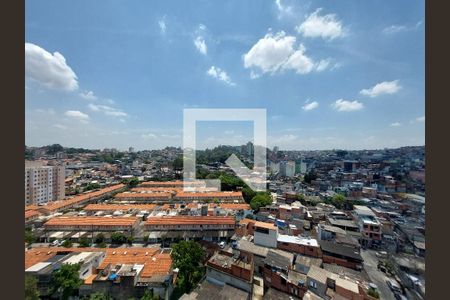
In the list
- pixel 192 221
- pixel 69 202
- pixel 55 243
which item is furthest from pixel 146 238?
pixel 69 202

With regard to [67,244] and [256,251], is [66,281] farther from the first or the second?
[256,251]

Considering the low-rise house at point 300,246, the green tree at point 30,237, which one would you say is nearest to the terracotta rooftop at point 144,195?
the green tree at point 30,237

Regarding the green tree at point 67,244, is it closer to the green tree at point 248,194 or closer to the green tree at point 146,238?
the green tree at point 146,238

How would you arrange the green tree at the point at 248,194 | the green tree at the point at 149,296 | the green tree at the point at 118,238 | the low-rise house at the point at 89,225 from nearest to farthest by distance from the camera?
the green tree at the point at 149,296 < the green tree at the point at 118,238 < the low-rise house at the point at 89,225 < the green tree at the point at 248,194

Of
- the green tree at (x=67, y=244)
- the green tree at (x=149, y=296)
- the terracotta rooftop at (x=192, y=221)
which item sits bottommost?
the green tree at (x=67, y=244)

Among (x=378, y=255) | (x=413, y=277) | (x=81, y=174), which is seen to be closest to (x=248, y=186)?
(x=378, y=255)

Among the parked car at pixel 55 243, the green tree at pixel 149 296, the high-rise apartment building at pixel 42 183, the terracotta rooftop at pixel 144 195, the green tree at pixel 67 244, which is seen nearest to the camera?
the green tree at pixel 149 296

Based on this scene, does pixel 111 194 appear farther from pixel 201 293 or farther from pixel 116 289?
pixel 201 293
